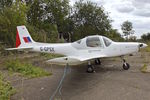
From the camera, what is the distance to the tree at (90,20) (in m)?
25.0

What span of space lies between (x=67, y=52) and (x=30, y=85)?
147 inches

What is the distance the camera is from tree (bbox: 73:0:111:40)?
24984mm

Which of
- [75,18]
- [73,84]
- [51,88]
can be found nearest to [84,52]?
[73,84]

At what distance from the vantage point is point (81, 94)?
17.5 feet

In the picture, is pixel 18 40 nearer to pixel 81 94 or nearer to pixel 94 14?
pixel 81 94

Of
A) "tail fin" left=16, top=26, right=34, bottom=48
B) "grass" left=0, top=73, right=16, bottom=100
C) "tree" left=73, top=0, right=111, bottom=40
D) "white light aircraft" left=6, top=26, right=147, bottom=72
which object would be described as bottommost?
"grass" left=0, top=73, right=16, bottom=100

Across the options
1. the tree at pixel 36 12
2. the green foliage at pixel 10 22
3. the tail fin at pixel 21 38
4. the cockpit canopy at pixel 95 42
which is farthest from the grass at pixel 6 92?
the tree at pixel 36 12

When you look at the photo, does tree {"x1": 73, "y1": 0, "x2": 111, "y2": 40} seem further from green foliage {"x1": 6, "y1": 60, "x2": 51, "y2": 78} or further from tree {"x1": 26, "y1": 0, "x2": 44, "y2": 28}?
green foliage {"x1": 6, "y1": 60, "x2": 51, "y2": 78}

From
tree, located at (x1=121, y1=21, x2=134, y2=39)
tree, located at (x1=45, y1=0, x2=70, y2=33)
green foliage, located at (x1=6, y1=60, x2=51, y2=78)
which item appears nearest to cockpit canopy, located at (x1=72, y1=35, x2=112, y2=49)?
green foliage, located at (x1=6, y1=60, x2=51, y2=78)

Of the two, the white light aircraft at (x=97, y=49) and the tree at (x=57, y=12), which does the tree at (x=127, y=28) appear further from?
the white light aircraft at (x=97, y=49)

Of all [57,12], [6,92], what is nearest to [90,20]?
[57,12]

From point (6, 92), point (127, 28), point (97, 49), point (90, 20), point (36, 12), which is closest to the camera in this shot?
point (6, 92)

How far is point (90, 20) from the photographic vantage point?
25844 millimetres

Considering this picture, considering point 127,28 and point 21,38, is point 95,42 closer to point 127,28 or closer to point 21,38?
point 21,38
